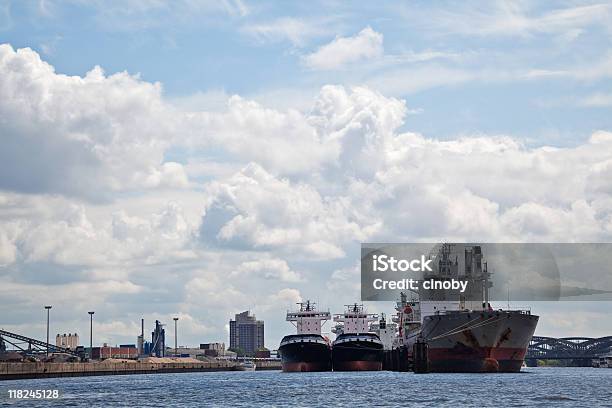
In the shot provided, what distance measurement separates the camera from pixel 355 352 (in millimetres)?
161750

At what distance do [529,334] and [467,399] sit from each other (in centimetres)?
4595

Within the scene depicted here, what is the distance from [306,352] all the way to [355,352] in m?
7.77

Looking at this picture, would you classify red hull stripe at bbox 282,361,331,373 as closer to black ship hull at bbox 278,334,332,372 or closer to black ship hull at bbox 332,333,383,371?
black ship hull at bbox 278,334,332,372

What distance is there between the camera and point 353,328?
631 feet

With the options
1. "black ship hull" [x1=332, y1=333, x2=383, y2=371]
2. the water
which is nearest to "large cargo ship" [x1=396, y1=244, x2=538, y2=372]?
the water

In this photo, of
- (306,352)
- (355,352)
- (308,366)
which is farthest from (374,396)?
(308,366)

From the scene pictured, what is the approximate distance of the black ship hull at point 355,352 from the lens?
161500 mm

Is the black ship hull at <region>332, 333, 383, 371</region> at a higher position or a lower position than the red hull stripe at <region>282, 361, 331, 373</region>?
higher

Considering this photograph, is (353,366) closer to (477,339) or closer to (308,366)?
(308,366)

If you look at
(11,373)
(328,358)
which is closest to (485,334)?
(328,358)

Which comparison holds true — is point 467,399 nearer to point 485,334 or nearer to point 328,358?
point 485,334

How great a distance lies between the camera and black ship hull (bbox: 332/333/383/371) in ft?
530

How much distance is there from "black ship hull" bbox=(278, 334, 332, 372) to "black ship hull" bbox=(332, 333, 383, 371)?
1694 mm

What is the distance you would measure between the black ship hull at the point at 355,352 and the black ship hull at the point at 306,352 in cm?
169
